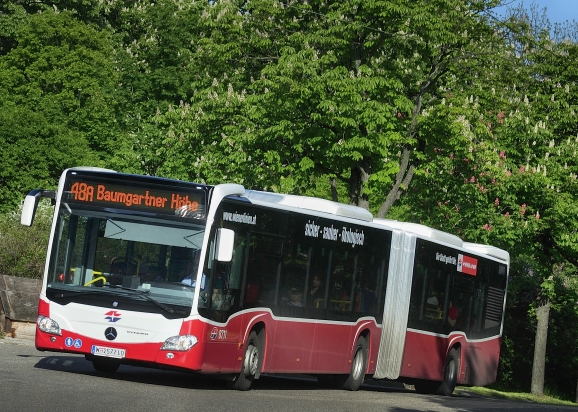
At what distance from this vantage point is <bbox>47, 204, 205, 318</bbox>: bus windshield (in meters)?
15.3

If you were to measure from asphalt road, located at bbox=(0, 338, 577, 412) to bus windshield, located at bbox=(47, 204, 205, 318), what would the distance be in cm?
111

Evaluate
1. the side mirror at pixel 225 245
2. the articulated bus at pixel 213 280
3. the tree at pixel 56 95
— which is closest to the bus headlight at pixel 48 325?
the articulated bus at pixel 213 280

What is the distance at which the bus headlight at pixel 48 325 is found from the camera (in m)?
15.6

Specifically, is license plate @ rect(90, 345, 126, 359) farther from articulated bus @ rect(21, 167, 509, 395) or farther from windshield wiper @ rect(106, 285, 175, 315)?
windshield wiper @ rect(106, 285, 175, 315)

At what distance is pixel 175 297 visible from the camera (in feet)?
50.1

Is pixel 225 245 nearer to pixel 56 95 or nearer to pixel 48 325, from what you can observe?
pixel 48 325

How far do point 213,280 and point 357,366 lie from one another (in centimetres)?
581

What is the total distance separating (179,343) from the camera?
1513 centimetres

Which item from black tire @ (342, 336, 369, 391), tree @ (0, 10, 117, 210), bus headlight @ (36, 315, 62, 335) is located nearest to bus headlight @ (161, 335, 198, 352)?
bus headlight @ (36, 315, 62, 335)

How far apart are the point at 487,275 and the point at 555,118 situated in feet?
24.1

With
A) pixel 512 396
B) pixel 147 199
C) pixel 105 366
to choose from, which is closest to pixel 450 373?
pixel 512 396

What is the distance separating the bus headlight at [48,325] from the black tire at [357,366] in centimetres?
636

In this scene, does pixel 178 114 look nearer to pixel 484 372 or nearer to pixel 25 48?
pixel 484 372

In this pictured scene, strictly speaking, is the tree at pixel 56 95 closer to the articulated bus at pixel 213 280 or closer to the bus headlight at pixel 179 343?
the articulated bus at pixel 213 280
